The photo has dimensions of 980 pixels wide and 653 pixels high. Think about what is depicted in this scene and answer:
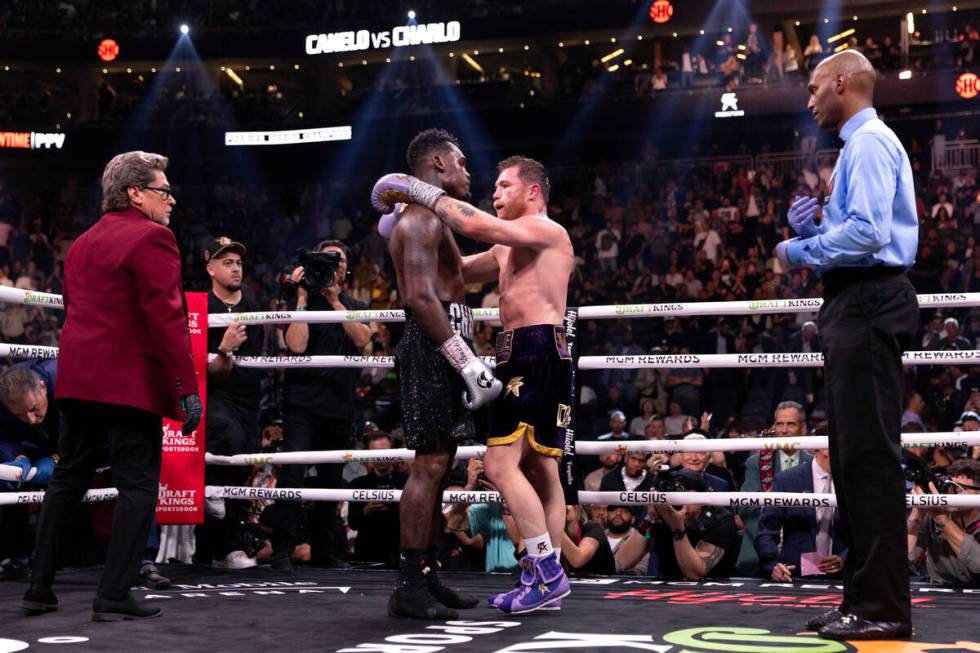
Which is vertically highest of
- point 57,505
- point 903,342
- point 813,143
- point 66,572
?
point 813,143

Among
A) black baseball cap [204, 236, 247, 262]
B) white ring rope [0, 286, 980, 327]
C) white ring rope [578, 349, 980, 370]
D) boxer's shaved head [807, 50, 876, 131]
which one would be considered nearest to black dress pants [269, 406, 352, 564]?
white ring rope [0, 286, 980, 327]

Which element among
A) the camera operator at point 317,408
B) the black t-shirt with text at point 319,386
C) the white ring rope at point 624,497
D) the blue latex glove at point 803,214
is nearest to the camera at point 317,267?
the camera operator at point 317,408

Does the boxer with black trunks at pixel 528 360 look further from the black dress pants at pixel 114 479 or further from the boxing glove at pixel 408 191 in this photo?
the black dress pants at pixel 114 479

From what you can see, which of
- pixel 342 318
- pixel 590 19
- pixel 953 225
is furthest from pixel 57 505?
pixel 590 19

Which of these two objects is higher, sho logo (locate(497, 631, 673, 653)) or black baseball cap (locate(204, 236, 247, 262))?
black baseball cap (locate(204, 236, 247, 262))

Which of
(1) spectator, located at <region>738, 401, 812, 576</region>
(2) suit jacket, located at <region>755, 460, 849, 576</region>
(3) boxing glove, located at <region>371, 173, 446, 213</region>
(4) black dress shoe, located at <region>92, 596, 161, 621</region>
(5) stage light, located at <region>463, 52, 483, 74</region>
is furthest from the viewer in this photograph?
(5) stage light, located at <region>463, 52, 483, 74</region>

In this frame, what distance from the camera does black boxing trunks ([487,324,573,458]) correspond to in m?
3.49

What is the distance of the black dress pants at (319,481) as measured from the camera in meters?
4.76

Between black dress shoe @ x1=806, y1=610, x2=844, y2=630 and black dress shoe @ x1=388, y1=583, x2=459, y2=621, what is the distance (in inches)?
39.0

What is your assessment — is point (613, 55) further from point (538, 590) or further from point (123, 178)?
point (538, 590)

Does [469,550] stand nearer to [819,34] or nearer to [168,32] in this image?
[819,34]

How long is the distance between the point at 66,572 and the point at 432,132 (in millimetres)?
2397

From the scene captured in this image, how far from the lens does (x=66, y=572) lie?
4512 mm

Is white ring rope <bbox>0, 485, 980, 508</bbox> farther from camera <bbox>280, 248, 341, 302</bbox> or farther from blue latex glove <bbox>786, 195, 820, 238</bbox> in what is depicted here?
blue latex glove <bbox>786, 195, 820, 238</bbox>
